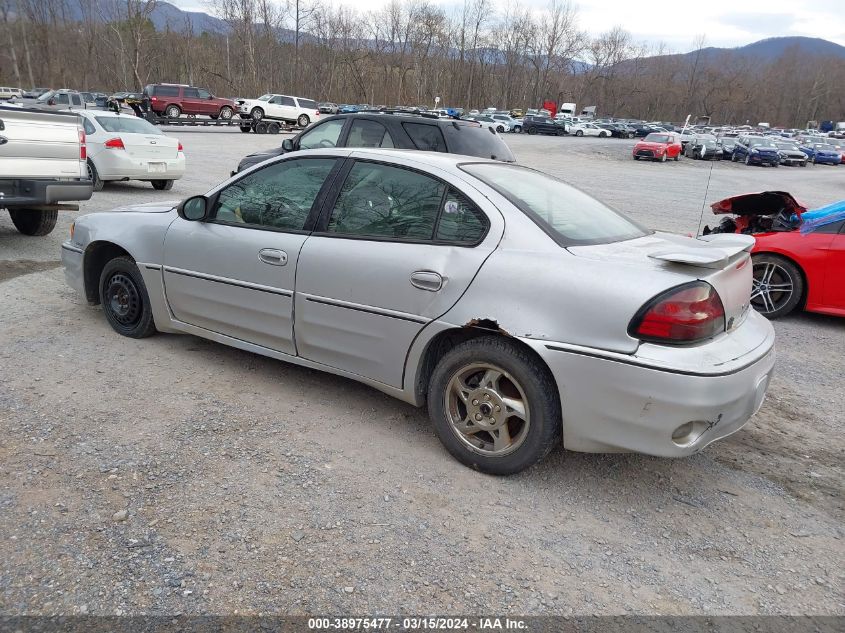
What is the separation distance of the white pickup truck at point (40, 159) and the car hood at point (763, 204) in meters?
7.52

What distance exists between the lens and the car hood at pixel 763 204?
6926 mm

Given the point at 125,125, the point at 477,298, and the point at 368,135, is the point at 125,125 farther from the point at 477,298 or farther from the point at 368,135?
the point at 477,298

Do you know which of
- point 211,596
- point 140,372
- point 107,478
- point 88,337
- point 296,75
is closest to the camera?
point 211,596

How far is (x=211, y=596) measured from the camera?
90.7 inches

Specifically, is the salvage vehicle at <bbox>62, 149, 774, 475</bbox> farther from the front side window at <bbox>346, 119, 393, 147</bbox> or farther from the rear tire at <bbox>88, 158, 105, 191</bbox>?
the rear tire at <bbox>88, 158, 105, 191</bbox>

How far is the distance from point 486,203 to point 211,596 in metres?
2.19

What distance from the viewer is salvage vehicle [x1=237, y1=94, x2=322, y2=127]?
36.1 m

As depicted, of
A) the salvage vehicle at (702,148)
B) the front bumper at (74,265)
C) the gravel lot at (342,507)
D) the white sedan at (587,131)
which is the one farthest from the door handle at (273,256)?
the white sedan at (587,131)

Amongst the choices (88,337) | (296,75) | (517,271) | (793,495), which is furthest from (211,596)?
(296,75)

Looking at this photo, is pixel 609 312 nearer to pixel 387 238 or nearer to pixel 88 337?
pixel 387 238

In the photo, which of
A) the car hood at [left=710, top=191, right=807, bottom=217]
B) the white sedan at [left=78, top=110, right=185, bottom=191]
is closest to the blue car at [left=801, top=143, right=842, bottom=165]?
the car hood at [left=710, top=191, right=807, bottom=217]

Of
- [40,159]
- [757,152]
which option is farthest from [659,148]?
[40,159]

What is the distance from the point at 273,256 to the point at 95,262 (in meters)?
2.04

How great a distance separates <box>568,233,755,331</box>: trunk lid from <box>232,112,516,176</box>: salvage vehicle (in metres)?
5.21
